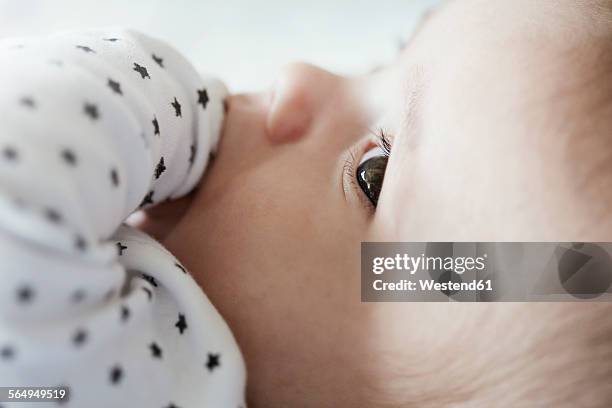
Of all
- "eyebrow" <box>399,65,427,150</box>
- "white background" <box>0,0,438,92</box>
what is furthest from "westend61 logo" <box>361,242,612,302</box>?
"white background" <box>0,0,438,92</box>

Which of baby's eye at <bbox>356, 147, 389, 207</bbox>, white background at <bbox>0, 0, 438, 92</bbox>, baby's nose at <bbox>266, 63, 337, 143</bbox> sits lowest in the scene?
baby's eye at <bbox>356, 147, 389, 207</bbox>

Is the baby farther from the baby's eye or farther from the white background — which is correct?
the white background

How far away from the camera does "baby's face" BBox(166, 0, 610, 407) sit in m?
0.58

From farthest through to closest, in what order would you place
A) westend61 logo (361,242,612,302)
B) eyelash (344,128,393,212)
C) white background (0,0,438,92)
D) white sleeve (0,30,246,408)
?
white background (0,0,438,92) < eyelash (344,128,393,212) < westend61 logo (361,242,612,302) < white sleeve (0,30,246,408)

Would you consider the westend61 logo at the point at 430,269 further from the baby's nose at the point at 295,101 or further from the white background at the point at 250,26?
the white background at the point at 250,26

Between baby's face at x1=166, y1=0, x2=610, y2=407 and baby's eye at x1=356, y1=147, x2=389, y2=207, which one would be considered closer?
baby's face at x1=166, y1=0, x2=610, y2=407

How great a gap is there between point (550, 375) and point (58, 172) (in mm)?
439

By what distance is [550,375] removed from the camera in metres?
0.58

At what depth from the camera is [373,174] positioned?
0.71 metres

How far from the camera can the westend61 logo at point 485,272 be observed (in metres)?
0.59

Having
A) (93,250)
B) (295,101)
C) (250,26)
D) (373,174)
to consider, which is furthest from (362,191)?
(250,26)

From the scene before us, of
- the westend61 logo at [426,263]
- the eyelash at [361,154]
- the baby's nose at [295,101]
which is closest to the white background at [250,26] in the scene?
the baby's nose at [295,101]

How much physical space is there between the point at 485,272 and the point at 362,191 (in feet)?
0.52

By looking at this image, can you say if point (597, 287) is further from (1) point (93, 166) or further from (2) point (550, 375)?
(1) point (93, 166)
